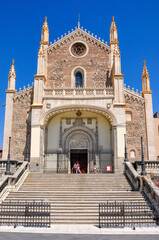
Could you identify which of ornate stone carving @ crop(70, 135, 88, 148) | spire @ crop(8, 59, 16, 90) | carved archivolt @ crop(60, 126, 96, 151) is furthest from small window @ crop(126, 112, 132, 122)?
spire @ crop(8, 59, 16, 90)

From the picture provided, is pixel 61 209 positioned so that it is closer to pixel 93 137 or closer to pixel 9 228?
pixel 9 228

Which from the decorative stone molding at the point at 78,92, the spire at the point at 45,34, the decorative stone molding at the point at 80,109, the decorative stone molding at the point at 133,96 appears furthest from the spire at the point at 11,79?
the decorative stone molding at the point at 133,96

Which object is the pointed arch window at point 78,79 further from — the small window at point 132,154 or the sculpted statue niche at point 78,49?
the small window at point 132,154

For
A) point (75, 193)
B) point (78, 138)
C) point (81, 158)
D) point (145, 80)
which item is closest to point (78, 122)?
point (78, 138)

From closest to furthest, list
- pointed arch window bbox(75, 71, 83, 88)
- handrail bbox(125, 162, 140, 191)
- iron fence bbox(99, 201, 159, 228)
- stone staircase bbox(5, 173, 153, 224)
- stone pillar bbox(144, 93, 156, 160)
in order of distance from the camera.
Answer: iron fence bbox(99, 201, 159, 228)
stone staircase bbox(5, 173, 153, 224)
handrail bbox(125, 162, 140, 191)
stone pillar bbox(144, 93, 156, 160)
pointed arch window bbox(75, 71, 83, 88)

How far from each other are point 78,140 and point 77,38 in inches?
495

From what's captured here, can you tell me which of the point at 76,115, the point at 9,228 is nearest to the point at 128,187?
the point at 9,228

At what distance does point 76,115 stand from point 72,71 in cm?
549

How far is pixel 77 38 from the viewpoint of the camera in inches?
1223

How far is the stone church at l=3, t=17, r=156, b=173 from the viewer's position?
25391 millimetres

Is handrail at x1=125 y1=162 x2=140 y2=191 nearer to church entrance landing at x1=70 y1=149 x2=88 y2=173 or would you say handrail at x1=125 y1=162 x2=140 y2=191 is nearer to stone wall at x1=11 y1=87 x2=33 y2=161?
church entrance landing at x1=70 y1=149 x2=88 y2=173

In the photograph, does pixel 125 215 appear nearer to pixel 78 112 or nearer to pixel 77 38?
pixel 78 112

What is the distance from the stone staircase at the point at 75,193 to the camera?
1352 centimetres

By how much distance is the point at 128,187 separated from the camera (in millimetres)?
18250
